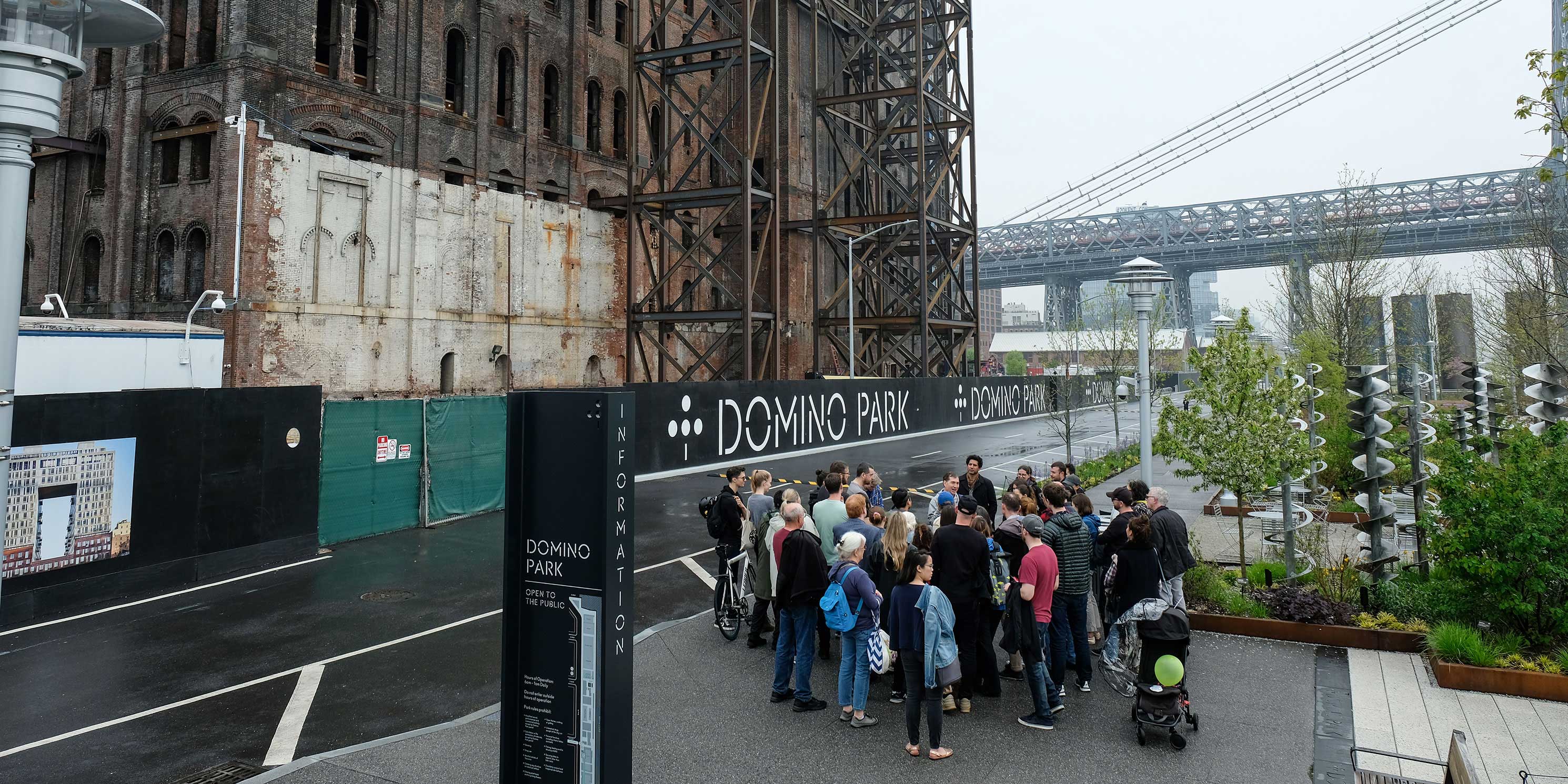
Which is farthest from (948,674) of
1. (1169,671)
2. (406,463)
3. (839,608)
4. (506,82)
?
(506,82)

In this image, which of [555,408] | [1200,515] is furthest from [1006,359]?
[555,408]

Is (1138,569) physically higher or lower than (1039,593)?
higher

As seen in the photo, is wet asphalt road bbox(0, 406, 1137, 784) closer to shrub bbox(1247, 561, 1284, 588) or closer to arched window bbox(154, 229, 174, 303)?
shrub bbox(1247, 561, 1284, 588)

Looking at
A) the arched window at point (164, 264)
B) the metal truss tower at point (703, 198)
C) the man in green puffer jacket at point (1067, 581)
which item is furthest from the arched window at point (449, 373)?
the man in green puffer jacket at point (1067, 581)

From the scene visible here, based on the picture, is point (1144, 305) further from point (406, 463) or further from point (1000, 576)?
point (406, 463)

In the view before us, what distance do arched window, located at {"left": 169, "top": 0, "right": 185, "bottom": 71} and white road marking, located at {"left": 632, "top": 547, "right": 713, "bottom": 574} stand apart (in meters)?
21.6

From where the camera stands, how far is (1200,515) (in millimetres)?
19781

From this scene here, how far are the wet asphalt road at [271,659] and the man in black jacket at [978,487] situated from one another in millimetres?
2466

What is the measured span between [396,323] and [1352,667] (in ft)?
81.5

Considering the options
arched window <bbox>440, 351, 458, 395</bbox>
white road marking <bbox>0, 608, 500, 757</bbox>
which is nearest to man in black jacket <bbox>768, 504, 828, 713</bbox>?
white road marking <bbox>0, 608, 500, 757</bbox>

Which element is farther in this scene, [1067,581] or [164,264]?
[164,264]

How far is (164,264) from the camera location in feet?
81.5

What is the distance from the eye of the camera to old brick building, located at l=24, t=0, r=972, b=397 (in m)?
23.4

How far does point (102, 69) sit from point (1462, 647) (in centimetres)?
3514
